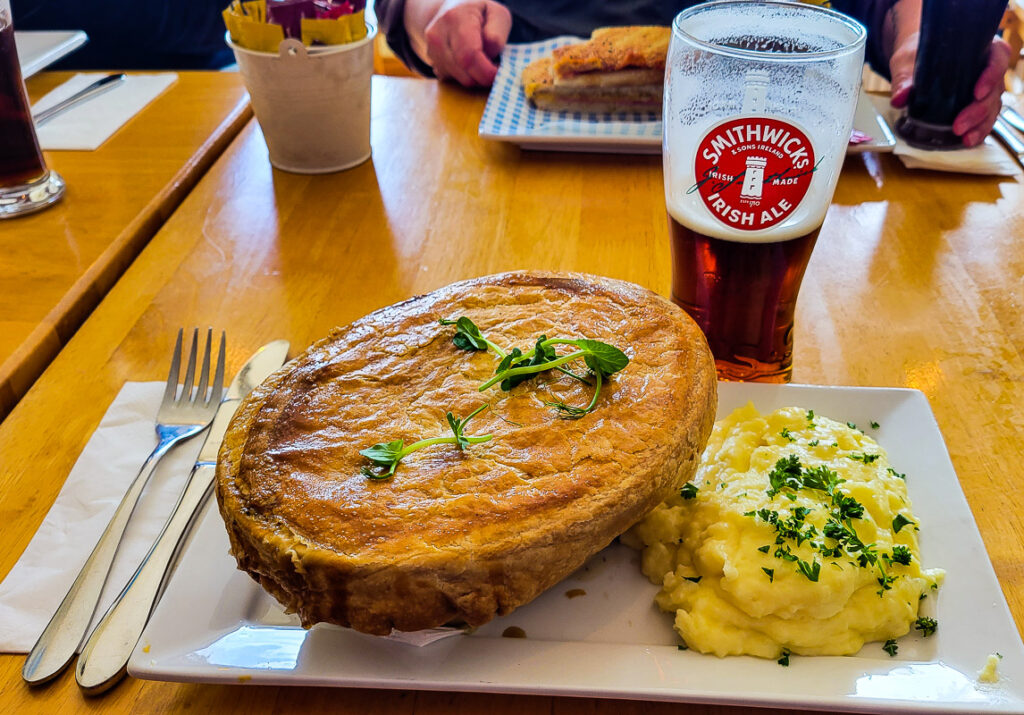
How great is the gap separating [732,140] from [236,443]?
0.82m

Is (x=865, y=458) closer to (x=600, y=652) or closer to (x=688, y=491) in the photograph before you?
(x=688, y=491)

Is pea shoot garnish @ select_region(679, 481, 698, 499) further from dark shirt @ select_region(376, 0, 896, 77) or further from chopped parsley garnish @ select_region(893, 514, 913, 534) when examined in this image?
dark shirt @ select_region(376, 0, 896, 77)

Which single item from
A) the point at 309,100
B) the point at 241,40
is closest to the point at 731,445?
the point at 309,100

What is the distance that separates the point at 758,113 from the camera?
46.6 inches

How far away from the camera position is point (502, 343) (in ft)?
3.84

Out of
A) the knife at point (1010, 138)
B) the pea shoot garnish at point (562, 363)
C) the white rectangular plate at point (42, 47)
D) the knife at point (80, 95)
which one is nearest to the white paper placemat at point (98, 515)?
the pea shoot garnish at point (562, 363)

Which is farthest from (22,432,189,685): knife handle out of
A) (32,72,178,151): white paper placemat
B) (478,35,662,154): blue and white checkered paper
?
(32,72,178,151): white paper placemat

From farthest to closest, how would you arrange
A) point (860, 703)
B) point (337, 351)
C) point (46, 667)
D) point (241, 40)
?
point (241, 40), point (337, 351), point (46, 667), point (860, 703)

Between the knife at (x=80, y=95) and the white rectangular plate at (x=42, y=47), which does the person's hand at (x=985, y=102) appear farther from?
the white rectangular plate at (x=42, y=47)

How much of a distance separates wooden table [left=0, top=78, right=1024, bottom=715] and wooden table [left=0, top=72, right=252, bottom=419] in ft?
0.17

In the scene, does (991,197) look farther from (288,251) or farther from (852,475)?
(288,251)

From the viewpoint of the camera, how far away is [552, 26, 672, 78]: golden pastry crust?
2.40 meters

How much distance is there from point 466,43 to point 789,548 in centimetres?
211

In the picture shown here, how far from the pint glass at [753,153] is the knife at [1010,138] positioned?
119 centimetres
